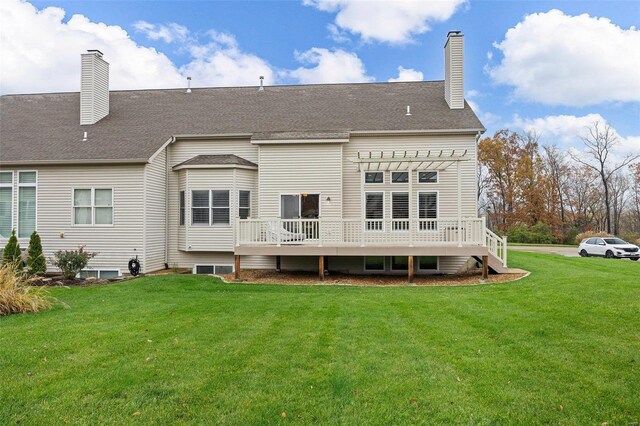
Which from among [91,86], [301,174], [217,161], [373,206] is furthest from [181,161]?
[373,206]

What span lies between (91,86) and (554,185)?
4206 centimetres

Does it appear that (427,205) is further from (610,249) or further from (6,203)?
(6,203)

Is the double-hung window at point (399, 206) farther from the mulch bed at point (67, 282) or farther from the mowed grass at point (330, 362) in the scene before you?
the mulch bed at point (67, 282)

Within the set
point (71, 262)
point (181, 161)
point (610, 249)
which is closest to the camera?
point (71, 262)

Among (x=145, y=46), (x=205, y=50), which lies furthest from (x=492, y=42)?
(x=145, y=46)

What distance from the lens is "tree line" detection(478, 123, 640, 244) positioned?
3678 centimetres

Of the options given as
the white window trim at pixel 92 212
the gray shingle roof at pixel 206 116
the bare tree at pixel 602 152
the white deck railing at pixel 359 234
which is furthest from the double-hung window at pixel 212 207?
the bare tree at pixel 602 152

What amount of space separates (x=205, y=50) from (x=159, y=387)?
1942 cm

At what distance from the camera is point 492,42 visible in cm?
1795

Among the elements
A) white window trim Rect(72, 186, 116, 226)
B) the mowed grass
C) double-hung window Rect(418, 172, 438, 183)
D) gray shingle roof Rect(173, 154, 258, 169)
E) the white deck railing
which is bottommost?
the mowed grass

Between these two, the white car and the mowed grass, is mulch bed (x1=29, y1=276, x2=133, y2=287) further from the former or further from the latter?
the white car

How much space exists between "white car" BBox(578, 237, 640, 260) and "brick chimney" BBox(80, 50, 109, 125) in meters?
27.4

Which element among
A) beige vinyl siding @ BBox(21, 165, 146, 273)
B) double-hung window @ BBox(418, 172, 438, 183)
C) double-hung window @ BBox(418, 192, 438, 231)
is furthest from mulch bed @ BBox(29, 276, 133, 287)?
double-hung window @ BBox(418, 172, 438, 183)

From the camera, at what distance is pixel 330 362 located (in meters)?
4.64
